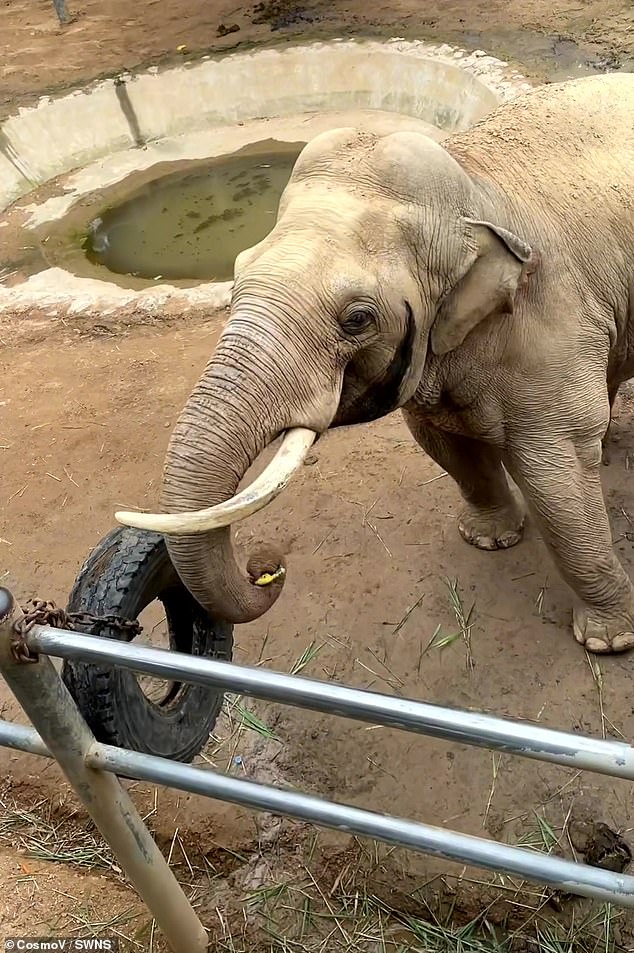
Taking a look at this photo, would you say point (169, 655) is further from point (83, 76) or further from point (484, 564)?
point (83, 76)

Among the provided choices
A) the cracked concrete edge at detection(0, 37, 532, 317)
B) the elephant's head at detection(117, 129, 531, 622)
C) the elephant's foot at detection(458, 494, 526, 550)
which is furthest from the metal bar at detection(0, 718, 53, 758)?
the cracked concrete edge at detection(0, 37, 532, 317)

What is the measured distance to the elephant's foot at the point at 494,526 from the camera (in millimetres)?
3578

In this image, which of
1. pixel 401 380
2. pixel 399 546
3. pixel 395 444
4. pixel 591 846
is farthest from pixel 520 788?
pixel 395 444

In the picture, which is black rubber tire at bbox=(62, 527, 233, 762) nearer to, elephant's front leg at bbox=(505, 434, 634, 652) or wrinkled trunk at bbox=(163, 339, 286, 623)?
wrinkled trunk at bbox=(163, 339, 286, 623)

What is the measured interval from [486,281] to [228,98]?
8.37 metres

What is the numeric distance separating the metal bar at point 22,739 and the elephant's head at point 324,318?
476 millimetres

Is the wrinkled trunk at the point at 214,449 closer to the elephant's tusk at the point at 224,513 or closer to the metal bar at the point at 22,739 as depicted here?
the elephant's tusk at the point at 224,513

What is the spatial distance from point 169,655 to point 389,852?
5.42ft

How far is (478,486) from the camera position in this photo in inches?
135

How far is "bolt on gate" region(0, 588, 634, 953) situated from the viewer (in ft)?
4.04

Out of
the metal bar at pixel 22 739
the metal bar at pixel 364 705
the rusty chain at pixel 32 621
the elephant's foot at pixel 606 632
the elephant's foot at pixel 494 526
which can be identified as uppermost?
the rusty chain at pixel 32 621

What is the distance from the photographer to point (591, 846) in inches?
101

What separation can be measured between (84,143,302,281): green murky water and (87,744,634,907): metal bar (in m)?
5.27

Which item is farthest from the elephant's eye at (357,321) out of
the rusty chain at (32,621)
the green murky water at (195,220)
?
the green murky water at (195,220)
